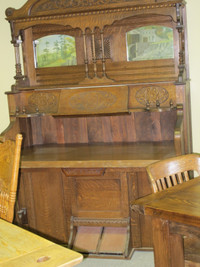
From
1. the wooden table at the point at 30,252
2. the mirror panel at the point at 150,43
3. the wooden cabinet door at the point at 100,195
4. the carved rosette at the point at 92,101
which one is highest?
the mirror panel at the point at 150,43

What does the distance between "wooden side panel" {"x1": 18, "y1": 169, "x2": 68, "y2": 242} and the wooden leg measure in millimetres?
1544

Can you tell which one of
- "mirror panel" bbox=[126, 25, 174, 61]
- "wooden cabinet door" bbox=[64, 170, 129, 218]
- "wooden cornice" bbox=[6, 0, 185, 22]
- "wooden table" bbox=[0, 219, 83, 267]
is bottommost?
"wooden cabinet door" bbox=[64, 170, 129, 218]

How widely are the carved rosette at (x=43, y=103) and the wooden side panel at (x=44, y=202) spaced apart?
518mm

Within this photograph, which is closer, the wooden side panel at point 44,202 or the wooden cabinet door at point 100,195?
the wooden cabinet door at point 100,195

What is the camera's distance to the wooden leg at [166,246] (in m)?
1.76

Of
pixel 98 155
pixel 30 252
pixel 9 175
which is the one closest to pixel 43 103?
pixel 98 155

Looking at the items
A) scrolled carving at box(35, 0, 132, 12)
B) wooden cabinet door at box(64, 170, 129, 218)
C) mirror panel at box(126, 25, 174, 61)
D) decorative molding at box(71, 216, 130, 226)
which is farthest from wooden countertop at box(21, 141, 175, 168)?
scrolled carving at box(35, 0, 132, 12)

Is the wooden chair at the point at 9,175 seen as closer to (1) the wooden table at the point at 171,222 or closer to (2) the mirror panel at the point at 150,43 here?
(1) the wooden table at the point at 171,222

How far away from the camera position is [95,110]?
3221 millimetres

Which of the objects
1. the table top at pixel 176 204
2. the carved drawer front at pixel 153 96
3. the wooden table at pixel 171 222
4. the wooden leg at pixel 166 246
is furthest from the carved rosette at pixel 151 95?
the wooden leg at pixel 166 246

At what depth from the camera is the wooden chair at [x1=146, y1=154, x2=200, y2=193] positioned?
6.88 feet

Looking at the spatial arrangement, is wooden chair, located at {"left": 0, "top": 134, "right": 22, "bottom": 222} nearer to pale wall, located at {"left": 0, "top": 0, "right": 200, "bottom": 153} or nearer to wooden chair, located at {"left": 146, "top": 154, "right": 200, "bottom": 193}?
wooden chair, located at {"left": 146, "top": 154, "right": 200, "bottom": 193}

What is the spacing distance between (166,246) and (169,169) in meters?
0.50

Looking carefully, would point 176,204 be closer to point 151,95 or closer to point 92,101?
point 151,95
